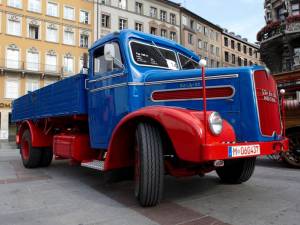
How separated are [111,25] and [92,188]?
117 ft

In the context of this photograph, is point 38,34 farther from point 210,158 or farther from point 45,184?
point 210,158

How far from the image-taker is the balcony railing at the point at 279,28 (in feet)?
79.5

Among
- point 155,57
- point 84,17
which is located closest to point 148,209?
point 155,57

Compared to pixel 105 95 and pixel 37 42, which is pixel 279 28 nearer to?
pixel 105 95

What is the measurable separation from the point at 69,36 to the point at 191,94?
34511 mm

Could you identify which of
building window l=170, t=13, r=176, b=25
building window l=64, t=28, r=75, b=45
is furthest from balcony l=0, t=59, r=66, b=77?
building window l=170, t=13, r=176, b=25

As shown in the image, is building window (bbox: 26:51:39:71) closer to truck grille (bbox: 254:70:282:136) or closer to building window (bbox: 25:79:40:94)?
building window (bbox: 25:79:40:94)

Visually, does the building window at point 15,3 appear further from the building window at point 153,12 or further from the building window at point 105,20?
the building window at point 153,12

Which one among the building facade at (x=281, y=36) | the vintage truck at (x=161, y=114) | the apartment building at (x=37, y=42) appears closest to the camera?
the vintage truck at (x=161, y=114)

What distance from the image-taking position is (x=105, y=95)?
223 inches

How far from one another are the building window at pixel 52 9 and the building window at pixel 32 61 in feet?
15.1

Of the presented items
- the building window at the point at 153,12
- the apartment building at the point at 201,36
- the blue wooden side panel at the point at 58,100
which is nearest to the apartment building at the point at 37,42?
the building window at the point at 153,12

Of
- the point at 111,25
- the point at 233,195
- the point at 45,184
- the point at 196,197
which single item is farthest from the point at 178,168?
the point at 111,25

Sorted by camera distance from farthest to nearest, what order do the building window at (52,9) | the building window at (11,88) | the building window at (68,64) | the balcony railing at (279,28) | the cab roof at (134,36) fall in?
the building window at (68,64) < the building window at (52,9) < the building window at (11,88) < the balcony railing at (279,28) < the cab roof at (134,36)
